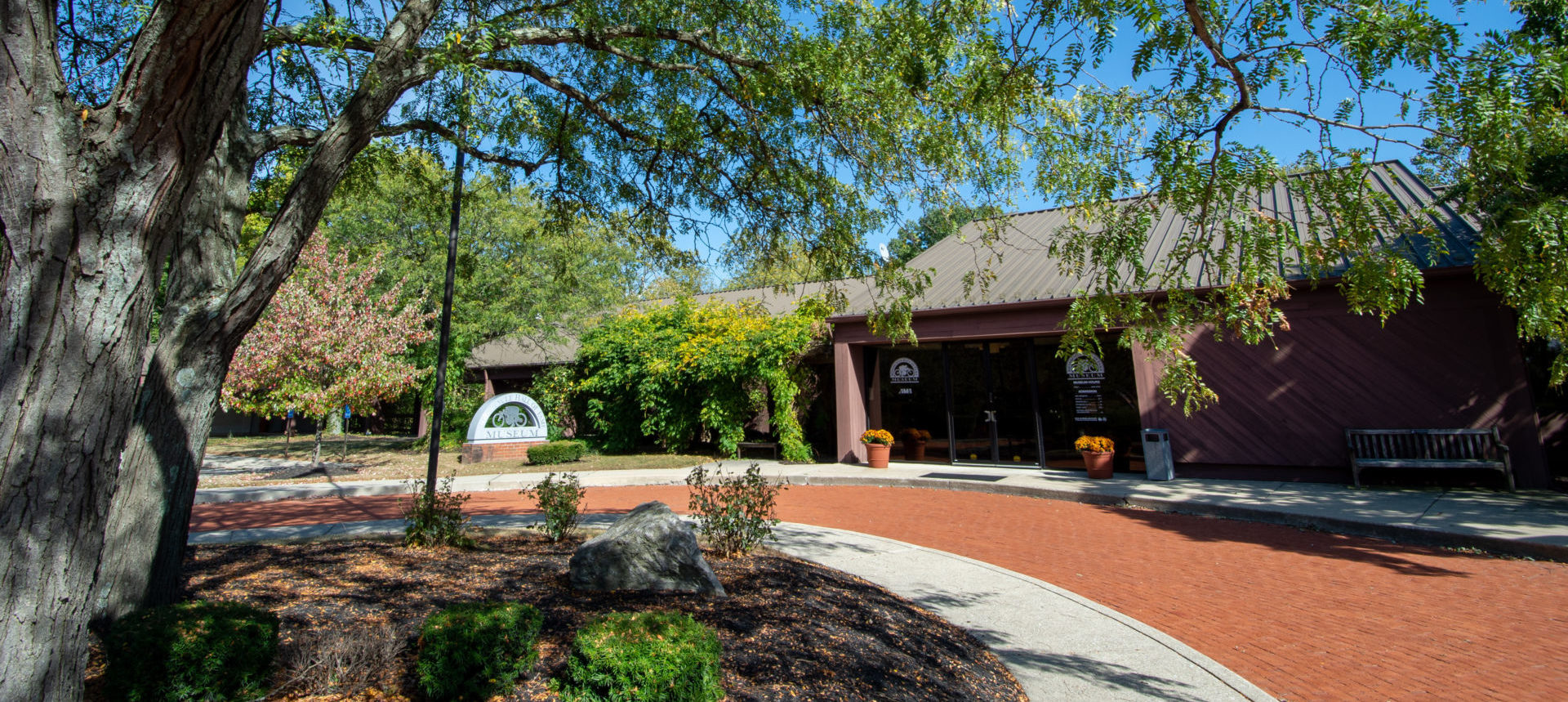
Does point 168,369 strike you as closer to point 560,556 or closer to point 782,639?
point 560,556

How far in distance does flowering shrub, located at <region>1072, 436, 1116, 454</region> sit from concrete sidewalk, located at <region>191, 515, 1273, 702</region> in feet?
20.5

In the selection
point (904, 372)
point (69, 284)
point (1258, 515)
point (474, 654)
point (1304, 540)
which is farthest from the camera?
point (904, 372)

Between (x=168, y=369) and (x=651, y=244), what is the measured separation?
5.17 metres

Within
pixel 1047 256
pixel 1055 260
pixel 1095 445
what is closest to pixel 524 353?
pixel 1055 260

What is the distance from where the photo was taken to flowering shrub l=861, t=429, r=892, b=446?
14.5m

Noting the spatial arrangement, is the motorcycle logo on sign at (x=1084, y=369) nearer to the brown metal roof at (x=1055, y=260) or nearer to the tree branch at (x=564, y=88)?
the brown metal roof at (x=1055, y=260)

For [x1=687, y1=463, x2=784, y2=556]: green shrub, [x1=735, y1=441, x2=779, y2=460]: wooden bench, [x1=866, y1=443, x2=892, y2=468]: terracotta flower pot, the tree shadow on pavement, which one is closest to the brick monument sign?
[x1=735, y1=441, x2=779, y2=460]: wooden bench

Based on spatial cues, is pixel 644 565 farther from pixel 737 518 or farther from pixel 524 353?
pixel 524 353

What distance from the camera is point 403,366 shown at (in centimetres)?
1667

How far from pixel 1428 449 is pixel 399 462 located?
66.9 ft

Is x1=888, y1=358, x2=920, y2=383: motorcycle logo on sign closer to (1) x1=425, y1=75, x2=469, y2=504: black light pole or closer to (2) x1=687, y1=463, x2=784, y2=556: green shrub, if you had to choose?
Answer: (2) x1=687, y1=463, x2=784, y2=556: green shrub

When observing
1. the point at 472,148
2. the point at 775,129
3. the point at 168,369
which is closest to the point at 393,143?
the point at 472,148

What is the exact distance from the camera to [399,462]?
17406 mm

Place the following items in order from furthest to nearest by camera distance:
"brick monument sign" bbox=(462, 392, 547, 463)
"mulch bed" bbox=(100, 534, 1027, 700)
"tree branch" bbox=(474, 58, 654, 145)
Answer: "brick monument sign" bbox=(462, 392, 547, 463), "tree branch" bbox=(474, 58, 654, 145), "mulch bed" bbox=(100, 534, 1027, 700)
